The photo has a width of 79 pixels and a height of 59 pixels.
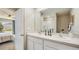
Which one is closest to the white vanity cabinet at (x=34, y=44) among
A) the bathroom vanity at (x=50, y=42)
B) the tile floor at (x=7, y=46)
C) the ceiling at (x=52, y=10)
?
the bathroom vanity at (x=50, y=42)

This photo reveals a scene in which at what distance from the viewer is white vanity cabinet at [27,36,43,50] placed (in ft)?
5.63

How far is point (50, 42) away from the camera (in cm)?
163

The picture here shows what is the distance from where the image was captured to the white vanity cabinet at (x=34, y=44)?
1717 mm

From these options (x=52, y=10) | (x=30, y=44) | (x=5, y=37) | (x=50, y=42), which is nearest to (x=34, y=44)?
(x=30, y=44)

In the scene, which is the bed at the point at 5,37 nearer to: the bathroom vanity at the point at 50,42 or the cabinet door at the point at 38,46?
the bathroom vanity at the point at 50,42

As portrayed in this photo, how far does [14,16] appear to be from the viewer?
68.7 inches

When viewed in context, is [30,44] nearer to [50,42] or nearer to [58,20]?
[50,42]

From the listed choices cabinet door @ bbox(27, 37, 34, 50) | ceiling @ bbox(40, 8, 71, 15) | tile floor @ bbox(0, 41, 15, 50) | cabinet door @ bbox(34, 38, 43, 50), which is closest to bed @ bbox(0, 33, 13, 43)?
tile floor @ bbox(0, 41, 15, 50)

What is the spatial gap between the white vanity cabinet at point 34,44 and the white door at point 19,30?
14cm

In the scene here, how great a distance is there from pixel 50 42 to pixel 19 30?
577 mm
